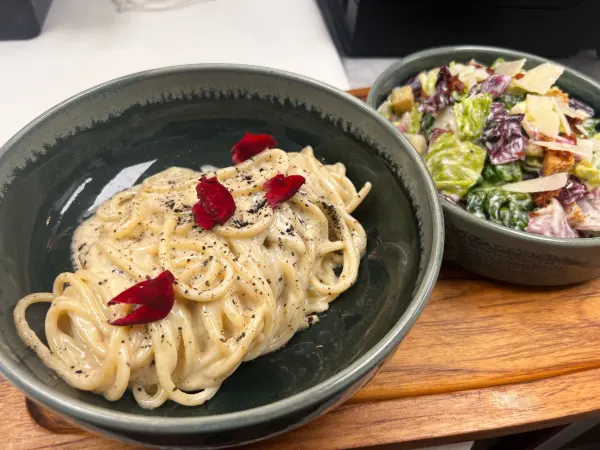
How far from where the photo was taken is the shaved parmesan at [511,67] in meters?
2.00

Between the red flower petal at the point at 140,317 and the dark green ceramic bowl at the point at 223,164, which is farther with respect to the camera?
the red flower petal at the point at 140,317

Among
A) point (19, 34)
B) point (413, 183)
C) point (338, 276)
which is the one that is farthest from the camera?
point (19, 34)

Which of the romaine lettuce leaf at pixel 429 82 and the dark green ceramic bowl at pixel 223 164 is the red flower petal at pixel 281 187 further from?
the romaine lettuce leaf at pixel 429 82

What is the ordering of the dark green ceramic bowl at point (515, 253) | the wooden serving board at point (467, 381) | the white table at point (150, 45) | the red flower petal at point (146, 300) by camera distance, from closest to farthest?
the red flower petal at point (146, 300), the wooden serving board at point (467, 381), the dark green ceramic bowl at point (515, 253), the white table at point (150, 45)

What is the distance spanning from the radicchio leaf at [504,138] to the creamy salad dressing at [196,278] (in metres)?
0.59

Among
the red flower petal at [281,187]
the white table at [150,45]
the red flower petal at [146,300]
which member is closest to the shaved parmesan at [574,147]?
the red flower petal at [281,187]

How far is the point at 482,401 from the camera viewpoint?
133 centimetres

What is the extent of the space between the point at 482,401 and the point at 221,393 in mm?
698

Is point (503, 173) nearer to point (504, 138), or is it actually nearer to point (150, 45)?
point (504, 138)

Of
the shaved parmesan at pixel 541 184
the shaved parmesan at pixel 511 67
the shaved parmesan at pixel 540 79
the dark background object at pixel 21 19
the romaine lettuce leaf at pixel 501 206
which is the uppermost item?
the dark background object at pixel 21 19

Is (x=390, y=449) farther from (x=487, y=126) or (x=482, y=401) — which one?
(x=487, y=126)

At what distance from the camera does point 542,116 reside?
1808 mm

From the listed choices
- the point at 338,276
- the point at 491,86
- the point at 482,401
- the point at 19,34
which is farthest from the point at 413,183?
the point at 19,34

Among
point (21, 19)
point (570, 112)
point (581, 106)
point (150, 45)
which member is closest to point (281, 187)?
point (570, 112)
